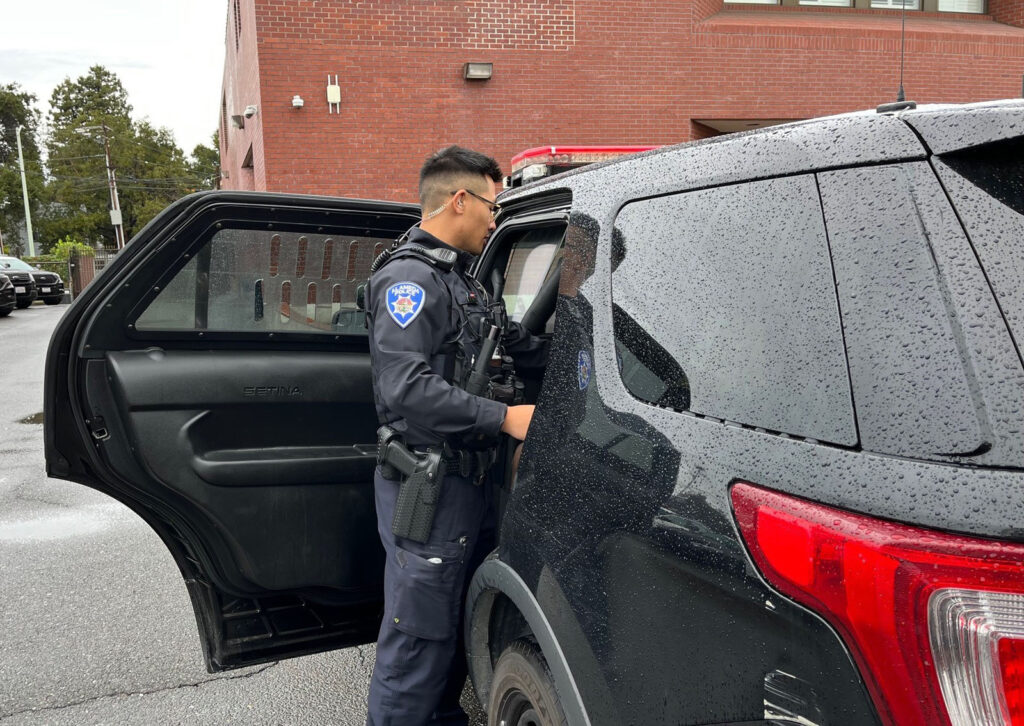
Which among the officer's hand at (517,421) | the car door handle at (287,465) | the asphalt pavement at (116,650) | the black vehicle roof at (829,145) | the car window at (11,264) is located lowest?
the asphalt pavement at (116,650)

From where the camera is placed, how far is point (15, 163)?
6731 cm

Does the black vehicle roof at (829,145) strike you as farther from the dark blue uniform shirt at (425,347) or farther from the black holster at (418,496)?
the black holster at (418,496)

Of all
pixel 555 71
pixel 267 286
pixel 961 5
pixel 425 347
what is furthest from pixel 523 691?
pixel 961 5

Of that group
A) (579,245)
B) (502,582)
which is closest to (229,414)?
(502,582)

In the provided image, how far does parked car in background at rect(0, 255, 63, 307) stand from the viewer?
24281 millimetres

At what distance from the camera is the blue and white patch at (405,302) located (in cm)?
214

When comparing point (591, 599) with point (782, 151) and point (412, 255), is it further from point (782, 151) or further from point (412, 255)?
point (412, 255)

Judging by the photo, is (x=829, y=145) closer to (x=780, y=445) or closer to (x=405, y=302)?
(x=780, y=445)

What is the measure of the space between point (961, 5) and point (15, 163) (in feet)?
236

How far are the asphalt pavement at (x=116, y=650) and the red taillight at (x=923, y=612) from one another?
6.99 ft

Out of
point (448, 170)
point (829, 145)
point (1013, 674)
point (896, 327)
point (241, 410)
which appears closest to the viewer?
point (1013, 674)

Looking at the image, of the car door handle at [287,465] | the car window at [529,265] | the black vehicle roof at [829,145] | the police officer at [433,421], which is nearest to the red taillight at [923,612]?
the black vehicle roof at [829,145]

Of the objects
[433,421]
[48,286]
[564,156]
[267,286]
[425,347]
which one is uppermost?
[564,156]

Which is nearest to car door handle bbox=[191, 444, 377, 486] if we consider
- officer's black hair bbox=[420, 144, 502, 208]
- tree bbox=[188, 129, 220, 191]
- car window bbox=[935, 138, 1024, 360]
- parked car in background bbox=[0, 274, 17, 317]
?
officer's black hair bbox=[420, 144, 502, 208]
